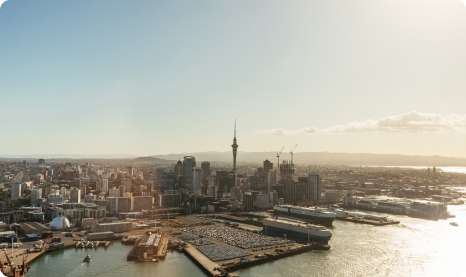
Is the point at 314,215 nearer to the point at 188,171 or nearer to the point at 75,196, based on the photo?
the point at 75,196

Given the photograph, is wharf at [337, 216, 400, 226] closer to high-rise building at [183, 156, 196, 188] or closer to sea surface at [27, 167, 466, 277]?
sea surface at [27, 167, 466, 277]

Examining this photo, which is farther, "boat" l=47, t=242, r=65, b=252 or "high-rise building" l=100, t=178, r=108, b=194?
"high-rise building" l=100, t=178, r=108, b=194

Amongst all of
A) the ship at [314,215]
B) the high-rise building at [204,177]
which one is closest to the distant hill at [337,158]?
the high-rise building at [204,177]

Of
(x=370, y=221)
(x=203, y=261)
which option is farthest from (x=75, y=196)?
(x=370, y=221)

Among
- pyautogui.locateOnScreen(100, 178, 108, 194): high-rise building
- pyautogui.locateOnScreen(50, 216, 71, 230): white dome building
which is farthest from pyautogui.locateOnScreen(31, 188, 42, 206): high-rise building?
pyautogui.locateOnScreen(50, 216, 71, 230): white dome building

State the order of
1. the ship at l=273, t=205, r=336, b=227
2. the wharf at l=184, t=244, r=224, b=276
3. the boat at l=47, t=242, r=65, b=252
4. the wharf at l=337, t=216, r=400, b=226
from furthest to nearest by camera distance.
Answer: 1. the wharf at l=337, t=216, r=400, b=226
2. the ship at l=273, t=205, r=336, b=227
3. the boat at l=47, t=242, r=65, b=252
4. the wharf at l=184, t=244, r=224, b=276

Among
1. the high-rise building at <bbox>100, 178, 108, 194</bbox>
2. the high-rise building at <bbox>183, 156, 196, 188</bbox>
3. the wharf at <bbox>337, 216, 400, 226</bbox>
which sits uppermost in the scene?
Result: the high-rise building at <bbox>183, 156, 196, 188</bbox>

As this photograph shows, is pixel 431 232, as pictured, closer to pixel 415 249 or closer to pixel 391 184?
pixel 415 249
